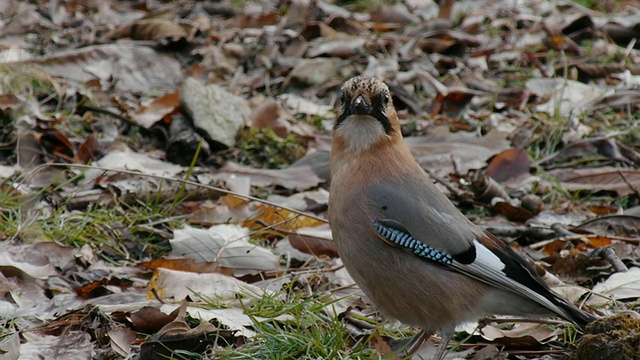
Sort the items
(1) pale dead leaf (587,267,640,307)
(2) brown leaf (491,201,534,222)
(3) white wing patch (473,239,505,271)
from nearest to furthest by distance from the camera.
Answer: (3) white wing patch (473,239,505,271)
(1) pale dead leaf (587,267,640,307)
(2) brown leaf (491,201,534,222)

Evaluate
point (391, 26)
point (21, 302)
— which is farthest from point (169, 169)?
point (391, 26)

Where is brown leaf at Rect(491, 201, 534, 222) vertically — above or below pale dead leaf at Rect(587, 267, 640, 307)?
below

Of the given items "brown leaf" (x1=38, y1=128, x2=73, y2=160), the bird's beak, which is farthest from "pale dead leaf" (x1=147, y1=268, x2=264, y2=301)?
"brown leaf" (x1=38, y1=128, x2=73, y2=160)

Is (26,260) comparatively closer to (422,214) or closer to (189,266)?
(189,266)

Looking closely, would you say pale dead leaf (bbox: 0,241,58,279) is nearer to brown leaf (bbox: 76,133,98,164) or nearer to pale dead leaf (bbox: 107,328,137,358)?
pale dead leaf (bbox: 107,328,137,358)

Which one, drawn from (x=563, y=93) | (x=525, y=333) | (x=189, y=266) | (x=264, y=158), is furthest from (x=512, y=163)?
(x=189, y=266)

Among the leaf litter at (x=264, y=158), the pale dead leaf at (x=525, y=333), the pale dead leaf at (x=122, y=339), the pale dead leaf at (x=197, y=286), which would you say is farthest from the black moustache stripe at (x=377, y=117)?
the pale dead leaf at (x=122, y=339)

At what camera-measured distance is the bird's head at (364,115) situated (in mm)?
4988

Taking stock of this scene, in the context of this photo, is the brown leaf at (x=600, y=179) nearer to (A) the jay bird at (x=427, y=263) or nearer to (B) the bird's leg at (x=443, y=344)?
(A) the jay bird at (x=427, y=263)

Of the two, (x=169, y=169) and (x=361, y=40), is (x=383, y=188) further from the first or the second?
(x=361, y=40)

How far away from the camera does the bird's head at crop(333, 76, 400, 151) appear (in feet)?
16.4

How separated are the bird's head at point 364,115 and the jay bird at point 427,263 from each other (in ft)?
0.18

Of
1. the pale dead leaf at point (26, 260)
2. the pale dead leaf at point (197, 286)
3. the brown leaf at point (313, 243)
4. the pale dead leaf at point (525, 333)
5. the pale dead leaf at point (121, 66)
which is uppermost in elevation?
the pale dead leaf at point (525, 333)

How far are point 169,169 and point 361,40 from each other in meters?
3.45
